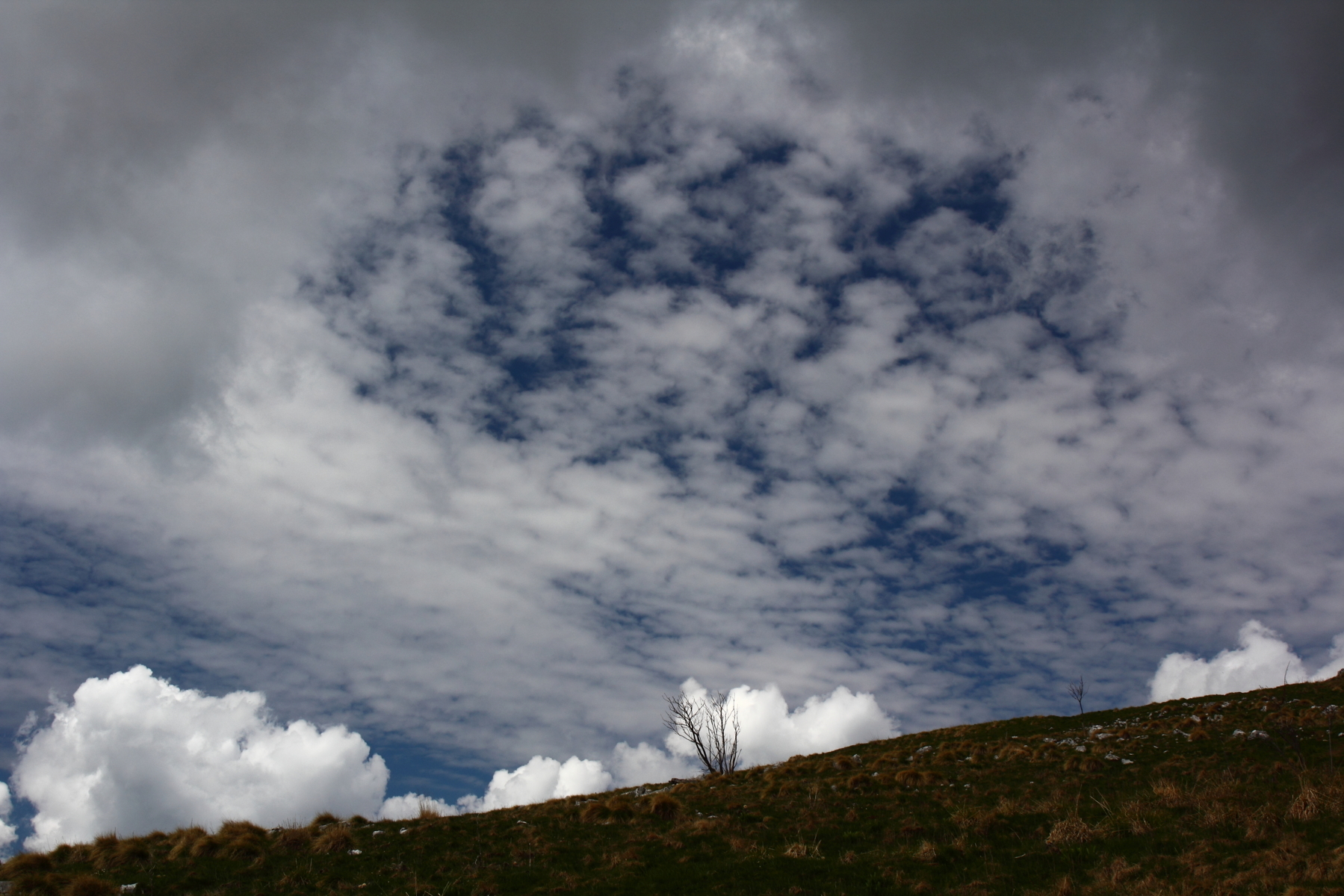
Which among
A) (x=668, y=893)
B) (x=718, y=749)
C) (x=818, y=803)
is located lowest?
(x=668, y=893)

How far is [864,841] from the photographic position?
18.4 m

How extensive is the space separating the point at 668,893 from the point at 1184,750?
2411cm

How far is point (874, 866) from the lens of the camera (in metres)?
16.2

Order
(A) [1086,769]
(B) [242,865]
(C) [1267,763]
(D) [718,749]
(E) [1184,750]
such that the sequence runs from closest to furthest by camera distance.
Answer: (B) [242,865] < (C) [1267,763] < (A) [1086,769] < (E) [1184,750] < (D) [718,749]

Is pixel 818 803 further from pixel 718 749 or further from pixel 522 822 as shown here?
pixel 718 749

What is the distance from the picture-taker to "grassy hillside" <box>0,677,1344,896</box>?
14688mm

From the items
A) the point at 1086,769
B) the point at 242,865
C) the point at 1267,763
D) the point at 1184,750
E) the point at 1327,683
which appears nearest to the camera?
the point at 242,865

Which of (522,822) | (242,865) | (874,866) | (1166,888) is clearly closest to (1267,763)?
(1166,888)

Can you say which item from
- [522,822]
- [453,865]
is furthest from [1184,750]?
[453,865]

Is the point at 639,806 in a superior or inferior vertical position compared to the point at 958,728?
inferior

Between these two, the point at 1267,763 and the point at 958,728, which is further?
the point at 958,728

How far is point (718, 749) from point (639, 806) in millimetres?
28032

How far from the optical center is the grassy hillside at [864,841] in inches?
578

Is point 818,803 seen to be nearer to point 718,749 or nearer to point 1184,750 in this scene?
point 1184,750
